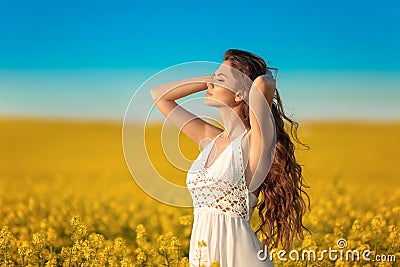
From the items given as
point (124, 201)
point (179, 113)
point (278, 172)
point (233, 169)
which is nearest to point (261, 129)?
point (233, 169)

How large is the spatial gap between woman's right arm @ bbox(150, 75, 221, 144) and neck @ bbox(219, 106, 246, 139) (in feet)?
0.73

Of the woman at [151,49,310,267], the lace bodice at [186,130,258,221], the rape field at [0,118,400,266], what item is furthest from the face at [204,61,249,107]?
the rape field at [0,118,400,266]

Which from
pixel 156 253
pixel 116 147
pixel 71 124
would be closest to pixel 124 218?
pixel 156 253

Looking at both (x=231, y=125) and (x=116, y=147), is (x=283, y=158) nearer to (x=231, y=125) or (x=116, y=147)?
(x=231, y=125)

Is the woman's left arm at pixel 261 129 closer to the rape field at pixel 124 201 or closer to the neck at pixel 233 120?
the neck at pixel 233 120

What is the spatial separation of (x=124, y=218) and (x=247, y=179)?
4.52 m

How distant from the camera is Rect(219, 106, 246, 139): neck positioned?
437 centimetres

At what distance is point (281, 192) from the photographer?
455 cm

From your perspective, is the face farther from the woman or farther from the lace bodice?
the lace bodice

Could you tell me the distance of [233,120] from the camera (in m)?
4.40

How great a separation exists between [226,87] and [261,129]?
34 cm

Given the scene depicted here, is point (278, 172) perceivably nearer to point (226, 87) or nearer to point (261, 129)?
point (261, 129)

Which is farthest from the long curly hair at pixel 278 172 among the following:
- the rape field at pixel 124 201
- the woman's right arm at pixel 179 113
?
the rape field at pixel 124 201

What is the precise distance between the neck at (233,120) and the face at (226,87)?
0.06 metres
